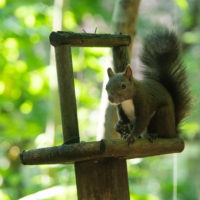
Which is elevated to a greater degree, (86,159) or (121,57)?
(121,57)

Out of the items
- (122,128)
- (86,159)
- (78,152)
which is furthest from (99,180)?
(122,128)

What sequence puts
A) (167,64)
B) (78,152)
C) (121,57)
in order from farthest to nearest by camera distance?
(167,64) → (121,57) → (78,152)

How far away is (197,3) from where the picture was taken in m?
6.21

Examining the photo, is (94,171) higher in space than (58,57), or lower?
lower

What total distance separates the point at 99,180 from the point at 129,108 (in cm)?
42

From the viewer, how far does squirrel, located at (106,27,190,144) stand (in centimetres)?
219

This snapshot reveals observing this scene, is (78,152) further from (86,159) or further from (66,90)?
(66,90)

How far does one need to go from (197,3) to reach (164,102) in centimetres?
414

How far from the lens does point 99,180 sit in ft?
6.66

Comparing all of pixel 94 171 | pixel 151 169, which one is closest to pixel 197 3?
pixel 151 169

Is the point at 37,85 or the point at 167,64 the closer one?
the point at 167,64

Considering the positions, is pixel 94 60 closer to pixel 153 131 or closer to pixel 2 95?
pixel 2 95

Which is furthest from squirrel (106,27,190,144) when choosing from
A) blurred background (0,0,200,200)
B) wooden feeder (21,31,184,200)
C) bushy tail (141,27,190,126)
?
blurred background (0,0,200,200)

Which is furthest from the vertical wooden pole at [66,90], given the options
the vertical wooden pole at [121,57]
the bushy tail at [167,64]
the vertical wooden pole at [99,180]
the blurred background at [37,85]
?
the blurred background at [37,85]
